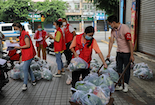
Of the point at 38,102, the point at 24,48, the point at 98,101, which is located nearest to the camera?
the point at 98,101

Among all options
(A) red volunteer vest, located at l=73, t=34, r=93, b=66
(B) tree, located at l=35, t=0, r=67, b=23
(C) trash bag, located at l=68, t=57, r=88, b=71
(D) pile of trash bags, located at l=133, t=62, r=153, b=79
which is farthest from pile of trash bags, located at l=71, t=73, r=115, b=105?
(B) tree, located at l=35, t=0, r=67, b=23

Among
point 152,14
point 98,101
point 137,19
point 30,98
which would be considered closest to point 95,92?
point 98,101

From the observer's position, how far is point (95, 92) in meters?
2.42

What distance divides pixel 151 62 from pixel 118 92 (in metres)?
3.99

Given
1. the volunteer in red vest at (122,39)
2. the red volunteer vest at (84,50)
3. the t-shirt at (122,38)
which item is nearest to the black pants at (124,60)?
the volunteer in red vest at (122,39)

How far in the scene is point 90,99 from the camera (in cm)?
226

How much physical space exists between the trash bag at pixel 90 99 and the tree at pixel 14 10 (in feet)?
103

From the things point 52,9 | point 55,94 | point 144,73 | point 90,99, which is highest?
point 52,9

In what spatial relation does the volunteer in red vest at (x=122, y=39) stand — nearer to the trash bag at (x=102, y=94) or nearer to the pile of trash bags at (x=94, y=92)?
the pile of trash bags at (x=94, y=92)

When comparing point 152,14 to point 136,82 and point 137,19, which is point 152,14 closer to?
point 137,19

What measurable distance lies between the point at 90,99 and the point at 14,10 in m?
31.8

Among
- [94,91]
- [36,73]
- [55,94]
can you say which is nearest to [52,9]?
[36,73]

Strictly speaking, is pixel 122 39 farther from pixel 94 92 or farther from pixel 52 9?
pixel 52 9

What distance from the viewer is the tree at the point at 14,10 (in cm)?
3028
